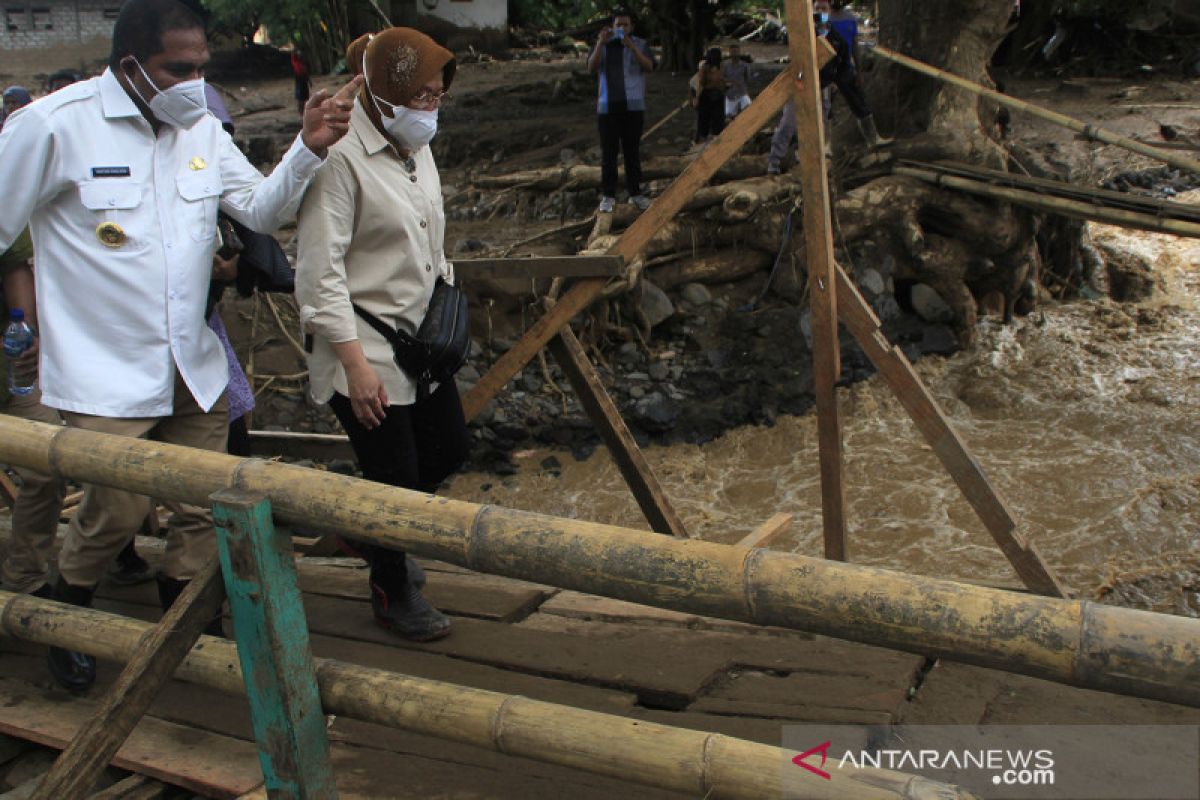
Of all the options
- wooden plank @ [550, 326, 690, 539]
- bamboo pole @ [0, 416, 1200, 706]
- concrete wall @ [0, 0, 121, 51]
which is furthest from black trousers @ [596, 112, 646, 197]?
concrete wall @ [0, 0, 121, 51]

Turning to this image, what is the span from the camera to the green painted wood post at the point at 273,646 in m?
1.79

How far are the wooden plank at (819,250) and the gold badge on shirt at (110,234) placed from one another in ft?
6.70

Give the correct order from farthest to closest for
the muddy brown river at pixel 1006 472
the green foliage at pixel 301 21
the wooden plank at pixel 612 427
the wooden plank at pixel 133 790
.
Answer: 1. the green foliage at pixel 301 21
2. the muddy brown river at pixel 1006 472
3. the wooden plank at pixel 612 427
4. the wooden plank at pixel 133 790

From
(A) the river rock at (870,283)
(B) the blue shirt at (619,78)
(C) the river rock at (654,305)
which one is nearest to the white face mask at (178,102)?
(C) the river rock at (654,305)

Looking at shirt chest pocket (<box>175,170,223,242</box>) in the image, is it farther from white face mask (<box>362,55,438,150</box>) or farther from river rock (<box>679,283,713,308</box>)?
river rock (<box>679,283,713,308</box>)

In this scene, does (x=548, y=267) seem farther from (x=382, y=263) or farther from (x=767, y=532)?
(x=767, y=532)

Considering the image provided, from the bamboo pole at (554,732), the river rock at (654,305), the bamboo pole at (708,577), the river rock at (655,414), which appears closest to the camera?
the bamboo pole at (708,577)

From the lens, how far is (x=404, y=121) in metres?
2.64

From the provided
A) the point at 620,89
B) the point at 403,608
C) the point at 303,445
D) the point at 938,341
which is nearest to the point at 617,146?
the point at 620,89

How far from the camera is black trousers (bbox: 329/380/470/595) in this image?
9.06ft

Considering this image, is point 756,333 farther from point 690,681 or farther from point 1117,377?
point 690,681

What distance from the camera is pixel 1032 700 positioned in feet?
7.81

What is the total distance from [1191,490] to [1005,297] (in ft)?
10.4

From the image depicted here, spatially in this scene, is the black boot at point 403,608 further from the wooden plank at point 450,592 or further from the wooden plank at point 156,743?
the wooden plank at point 156,743
